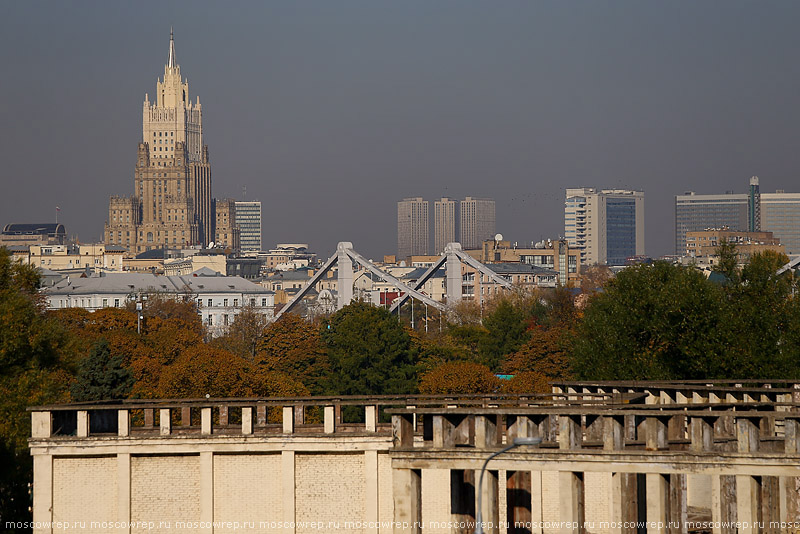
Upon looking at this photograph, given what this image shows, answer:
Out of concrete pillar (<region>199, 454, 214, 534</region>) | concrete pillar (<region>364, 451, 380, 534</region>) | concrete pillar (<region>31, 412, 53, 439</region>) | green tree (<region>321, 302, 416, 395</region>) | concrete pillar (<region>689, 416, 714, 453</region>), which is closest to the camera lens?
concrete pillar (<region>689, 416, 714, 453</region>)

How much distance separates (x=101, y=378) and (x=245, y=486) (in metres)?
39.7

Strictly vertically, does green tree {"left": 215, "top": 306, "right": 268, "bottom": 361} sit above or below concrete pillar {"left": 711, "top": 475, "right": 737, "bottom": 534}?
above

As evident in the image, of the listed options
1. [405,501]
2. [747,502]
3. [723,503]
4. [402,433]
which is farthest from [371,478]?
[747,502]

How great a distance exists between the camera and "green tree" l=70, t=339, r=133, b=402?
69562mm

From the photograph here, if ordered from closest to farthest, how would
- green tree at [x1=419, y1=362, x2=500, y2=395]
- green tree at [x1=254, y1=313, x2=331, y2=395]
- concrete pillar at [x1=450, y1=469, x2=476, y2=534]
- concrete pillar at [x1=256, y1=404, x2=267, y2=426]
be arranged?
concrete pillar at [x1=450, y1=469, x2=476, y2=534] < concrete pillar at [x1=256, y1=404, x2=267, y2=426] < green tree at [x1=419, y1=362, x2=500, y2=395] < green tree at [x1=254, y1=313, x2=331, y2=395]

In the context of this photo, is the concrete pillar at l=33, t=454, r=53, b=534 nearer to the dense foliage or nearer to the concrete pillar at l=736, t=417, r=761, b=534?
the dense foliage

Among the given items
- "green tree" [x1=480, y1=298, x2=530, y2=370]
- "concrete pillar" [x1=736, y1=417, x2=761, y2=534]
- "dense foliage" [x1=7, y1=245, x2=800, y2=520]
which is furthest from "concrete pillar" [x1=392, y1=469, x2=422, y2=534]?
"green tree" [x1=480, y1=298, x2=530, y2=370]

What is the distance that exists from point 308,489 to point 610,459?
26.5 feet

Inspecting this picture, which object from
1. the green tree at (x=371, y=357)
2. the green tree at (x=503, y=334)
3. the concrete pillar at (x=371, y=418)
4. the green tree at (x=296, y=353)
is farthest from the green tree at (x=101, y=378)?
the green tree at (x=503, y=334)

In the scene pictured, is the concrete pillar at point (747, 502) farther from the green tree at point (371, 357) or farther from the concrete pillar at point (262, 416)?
the green tree at point (371, 357)

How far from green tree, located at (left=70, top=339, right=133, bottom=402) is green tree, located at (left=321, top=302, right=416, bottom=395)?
108 ft

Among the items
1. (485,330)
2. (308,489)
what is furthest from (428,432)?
(485,330)

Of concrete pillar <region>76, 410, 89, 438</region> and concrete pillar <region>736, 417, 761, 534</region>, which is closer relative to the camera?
concrete pillar <region>736, 417, 761, 534</region>

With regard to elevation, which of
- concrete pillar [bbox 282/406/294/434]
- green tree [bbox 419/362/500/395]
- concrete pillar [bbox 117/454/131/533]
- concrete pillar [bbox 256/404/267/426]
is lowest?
green tree [bbox 419/362/500/395]
